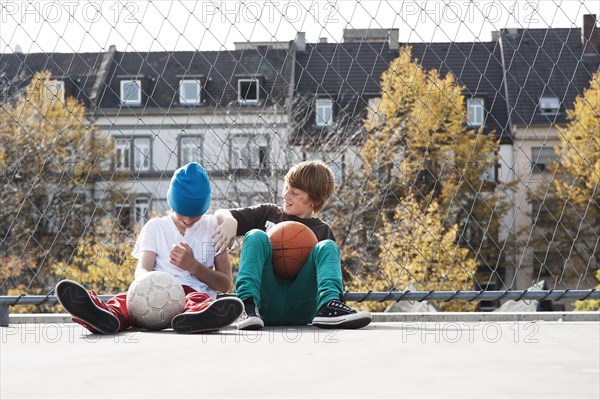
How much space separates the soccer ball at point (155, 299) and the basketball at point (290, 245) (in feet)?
1.13

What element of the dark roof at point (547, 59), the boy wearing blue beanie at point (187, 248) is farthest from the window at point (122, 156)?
the dark roof at point (547, 59)

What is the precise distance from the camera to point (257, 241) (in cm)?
329

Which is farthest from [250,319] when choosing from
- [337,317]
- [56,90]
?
[56,90]

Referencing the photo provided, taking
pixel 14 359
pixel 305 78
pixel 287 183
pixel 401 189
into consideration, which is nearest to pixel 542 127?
pixel 401 189

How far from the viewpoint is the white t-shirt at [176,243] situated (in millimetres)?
3502

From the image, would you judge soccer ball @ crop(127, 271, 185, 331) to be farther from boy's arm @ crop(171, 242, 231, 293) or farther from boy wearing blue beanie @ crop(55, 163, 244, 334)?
boy's arm @ crop(171, 242, 231, 293)

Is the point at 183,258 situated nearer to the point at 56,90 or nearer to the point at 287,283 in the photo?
the point at 287,283

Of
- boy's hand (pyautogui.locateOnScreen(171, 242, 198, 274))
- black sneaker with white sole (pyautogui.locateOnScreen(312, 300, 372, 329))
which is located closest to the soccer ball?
boy's hand (pyautogui.locateOnScreen(171, 242, 198, 274))

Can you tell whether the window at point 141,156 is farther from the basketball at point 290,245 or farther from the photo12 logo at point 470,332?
the photo12 logo at point 470,332

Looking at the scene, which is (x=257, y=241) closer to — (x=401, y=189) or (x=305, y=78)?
(x=401, y=189)

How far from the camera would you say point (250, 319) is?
312 centimetres

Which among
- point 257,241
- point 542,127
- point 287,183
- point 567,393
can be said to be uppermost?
point 542,127

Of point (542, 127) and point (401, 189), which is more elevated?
point (542, 127)

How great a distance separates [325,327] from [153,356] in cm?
99
